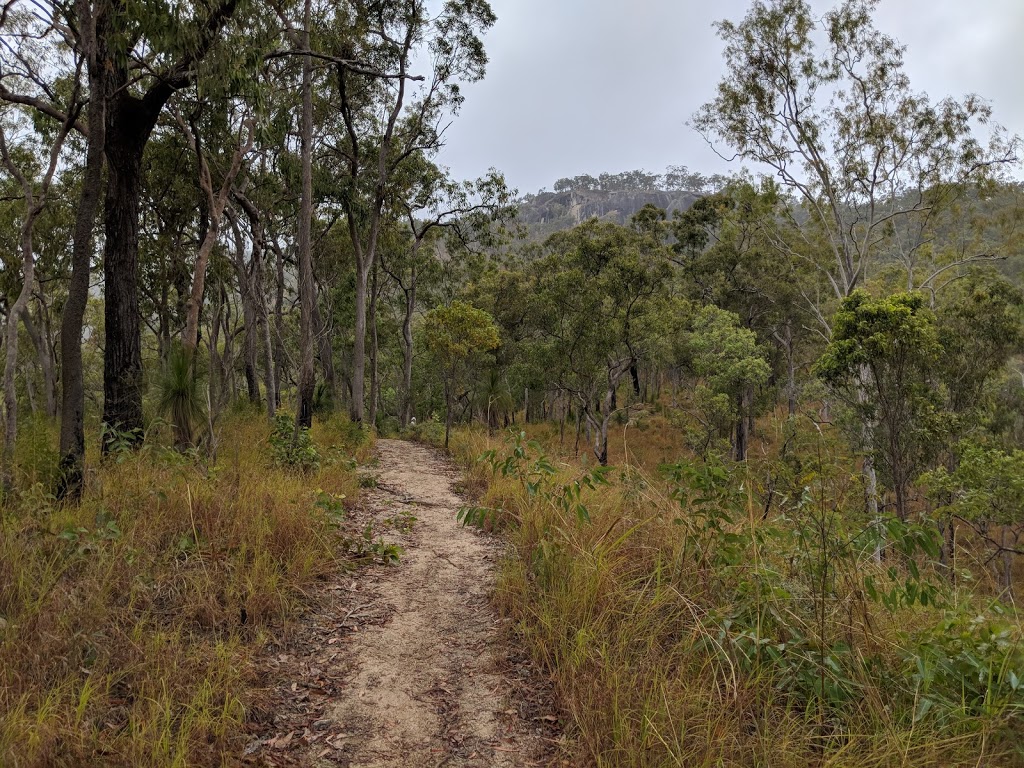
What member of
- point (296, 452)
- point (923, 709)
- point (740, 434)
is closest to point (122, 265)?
point (296, 452)

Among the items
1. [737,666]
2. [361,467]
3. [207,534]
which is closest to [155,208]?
[361,467]

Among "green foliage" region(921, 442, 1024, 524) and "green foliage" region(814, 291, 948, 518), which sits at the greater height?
"green foliage" region(814, 291, 948, 518)

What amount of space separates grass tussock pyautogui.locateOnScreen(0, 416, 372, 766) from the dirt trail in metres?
0.28

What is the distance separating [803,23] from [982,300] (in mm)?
9731

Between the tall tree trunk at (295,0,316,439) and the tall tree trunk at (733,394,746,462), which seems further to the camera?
the tall tree trunk at (733,394,746,462)

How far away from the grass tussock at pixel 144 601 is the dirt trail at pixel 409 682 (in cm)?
28

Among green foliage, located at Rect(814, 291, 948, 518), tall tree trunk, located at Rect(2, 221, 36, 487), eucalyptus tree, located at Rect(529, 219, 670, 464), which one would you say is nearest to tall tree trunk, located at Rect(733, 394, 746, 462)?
eucalyptus tree, located at Rect(529, 219, 670, 464)

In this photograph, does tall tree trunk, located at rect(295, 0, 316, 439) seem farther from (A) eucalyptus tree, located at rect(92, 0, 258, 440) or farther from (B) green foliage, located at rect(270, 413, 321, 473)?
(A) eucalyptus tree, located at rect(92, 0, 258, 440)

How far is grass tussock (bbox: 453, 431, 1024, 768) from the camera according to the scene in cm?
202

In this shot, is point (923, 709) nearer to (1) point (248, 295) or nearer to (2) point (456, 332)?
(2) point (456, 332)

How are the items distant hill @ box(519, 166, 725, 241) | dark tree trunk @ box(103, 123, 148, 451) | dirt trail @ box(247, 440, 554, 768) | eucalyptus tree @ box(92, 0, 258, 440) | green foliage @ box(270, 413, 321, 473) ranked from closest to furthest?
dirt trail @ box(247, 440, 554, 768) → eucalyptus tree @ box(92, 0, 258, 440) → dark tree trunk @ box(103, 123, 148, 451) → green foliage @ box(270, 413, 321, 473) → distant hill @ box(519, 166, 725, 241)

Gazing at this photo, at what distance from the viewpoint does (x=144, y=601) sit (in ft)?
9.63

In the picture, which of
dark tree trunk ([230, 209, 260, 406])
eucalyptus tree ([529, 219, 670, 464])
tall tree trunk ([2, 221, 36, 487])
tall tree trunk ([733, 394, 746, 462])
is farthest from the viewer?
tall tree trunk ([733, 394, 746, 462])

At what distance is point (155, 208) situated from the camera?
12.7m
